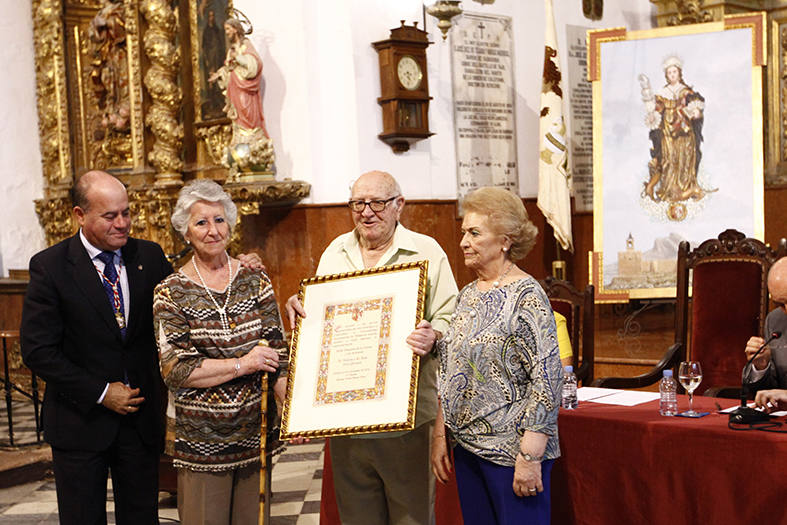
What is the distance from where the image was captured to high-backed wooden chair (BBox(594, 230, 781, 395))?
4793mm

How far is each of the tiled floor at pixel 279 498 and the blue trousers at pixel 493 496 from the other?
7.00 ft

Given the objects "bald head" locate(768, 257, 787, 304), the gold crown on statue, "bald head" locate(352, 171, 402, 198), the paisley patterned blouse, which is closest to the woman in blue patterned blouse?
the paisley patterned blouse

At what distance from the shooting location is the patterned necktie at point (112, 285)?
329cm

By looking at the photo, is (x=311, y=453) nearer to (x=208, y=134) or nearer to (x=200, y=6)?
(x=208, y=134)

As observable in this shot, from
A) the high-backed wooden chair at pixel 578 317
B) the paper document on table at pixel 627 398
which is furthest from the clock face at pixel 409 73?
the paper document on table at pixel 627 398

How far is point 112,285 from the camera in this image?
331 centimetres

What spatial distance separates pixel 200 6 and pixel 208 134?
1132 millimetres

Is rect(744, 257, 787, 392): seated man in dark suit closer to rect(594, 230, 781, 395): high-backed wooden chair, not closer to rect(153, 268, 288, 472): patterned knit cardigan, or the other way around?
rect(594, 230, 781, 395): high-backed wooden chair

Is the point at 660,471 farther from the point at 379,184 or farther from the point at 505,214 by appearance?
the point at 379,184

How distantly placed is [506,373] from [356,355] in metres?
0.50

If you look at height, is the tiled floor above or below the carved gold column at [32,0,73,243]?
below

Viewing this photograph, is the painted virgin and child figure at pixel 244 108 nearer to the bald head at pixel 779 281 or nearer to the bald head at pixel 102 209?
the bald head at pixel 102 209

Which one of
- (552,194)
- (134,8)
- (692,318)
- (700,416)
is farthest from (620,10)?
(700,416)

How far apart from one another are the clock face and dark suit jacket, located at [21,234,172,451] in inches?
197
